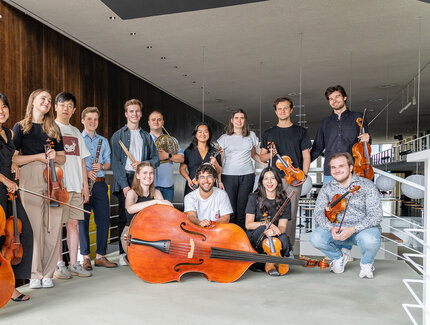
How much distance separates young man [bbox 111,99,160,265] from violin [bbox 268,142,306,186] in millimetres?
1030

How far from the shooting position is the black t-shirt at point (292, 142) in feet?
9.74

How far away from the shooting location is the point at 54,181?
2.22 metres

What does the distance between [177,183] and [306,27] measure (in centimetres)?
468

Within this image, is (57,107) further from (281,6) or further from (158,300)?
(281,6)

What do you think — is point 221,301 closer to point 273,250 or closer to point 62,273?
point 273,250

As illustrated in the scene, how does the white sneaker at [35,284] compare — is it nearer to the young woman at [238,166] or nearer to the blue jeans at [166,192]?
the blue jeans at [166,192]

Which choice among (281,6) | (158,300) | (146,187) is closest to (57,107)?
(146,187)

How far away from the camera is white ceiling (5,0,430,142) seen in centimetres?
383

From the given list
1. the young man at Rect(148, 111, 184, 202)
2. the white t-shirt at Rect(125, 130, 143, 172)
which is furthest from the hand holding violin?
the white t-shirt at Rect(125, 130, 143, 172)

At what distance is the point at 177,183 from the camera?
26.1 feet

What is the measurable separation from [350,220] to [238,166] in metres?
0.97

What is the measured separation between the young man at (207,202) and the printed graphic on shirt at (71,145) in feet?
2.92

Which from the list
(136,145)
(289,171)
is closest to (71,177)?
(136,145)

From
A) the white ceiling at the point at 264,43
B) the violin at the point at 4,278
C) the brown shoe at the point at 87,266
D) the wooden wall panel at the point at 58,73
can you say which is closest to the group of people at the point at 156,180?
the brown shoe at the point at 87,266
